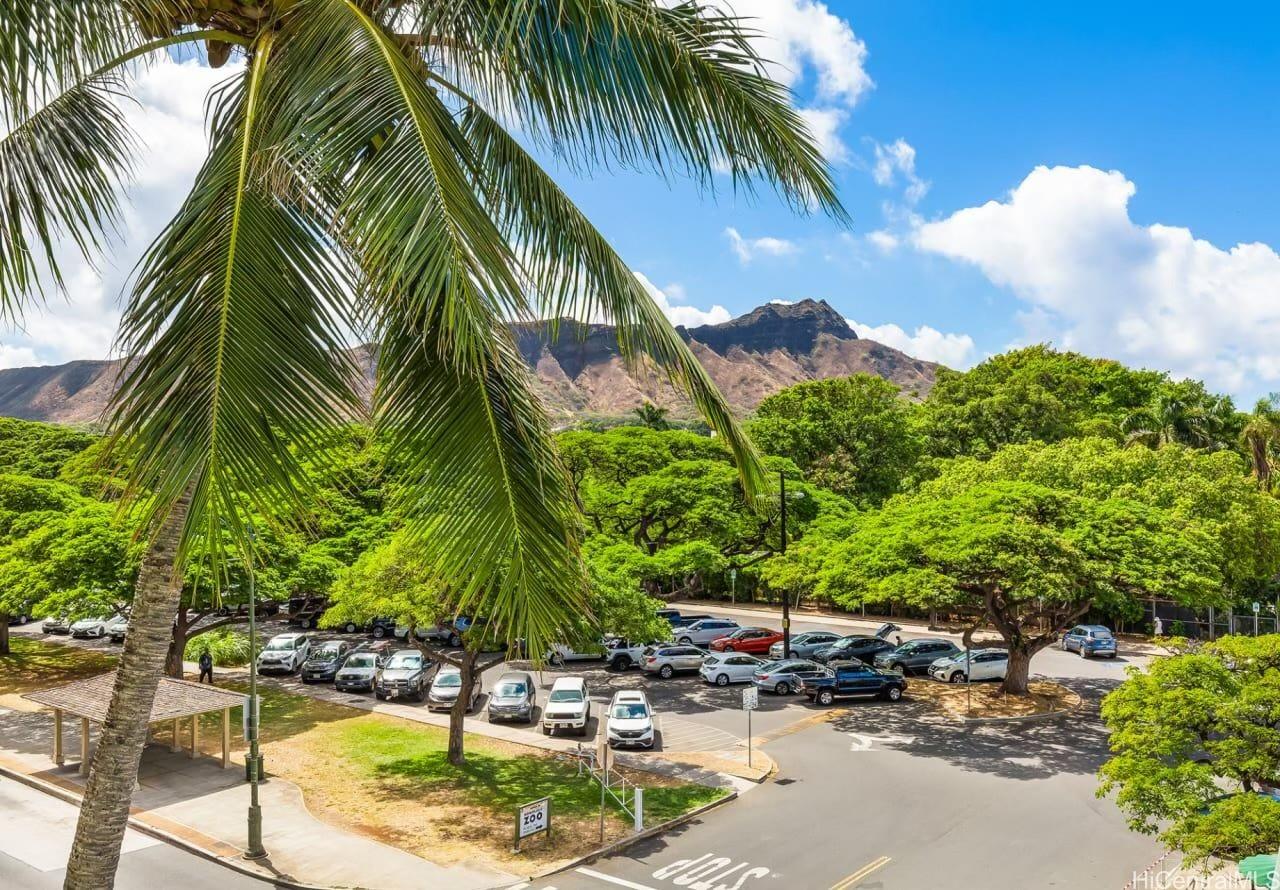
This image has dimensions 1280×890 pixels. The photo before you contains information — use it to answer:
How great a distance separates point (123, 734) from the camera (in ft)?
14.7

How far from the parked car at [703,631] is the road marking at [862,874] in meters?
20.7

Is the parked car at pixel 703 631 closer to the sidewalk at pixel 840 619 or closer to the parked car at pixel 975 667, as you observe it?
the sidewalk at pixel 840 619

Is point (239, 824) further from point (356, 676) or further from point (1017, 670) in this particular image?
point (1017, 670)

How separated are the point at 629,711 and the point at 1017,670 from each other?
41.5ft

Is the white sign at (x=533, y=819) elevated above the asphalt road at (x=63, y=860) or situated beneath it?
elevated above

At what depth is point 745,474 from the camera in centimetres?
527

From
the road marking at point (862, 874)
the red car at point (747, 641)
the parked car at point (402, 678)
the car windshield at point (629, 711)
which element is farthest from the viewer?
the red car at point (747, 641)

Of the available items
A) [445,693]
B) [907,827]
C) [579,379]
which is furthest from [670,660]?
[579,379]

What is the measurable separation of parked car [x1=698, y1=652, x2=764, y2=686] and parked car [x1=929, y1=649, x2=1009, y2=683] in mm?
6369

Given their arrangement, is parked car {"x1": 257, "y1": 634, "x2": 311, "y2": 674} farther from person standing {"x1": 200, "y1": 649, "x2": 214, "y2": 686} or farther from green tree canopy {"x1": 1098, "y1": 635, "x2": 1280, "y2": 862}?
green tree canopy {"x1": 1098, "y1": 635, "x2": 1280, "y2": 862}

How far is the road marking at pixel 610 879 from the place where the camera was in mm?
13555

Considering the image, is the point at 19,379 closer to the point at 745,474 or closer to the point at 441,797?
the point at 441,797

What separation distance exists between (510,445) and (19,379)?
207335 mm

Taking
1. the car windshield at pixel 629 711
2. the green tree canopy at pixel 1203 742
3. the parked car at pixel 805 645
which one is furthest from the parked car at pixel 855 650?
the green tree canopy at pixel 1203 742
